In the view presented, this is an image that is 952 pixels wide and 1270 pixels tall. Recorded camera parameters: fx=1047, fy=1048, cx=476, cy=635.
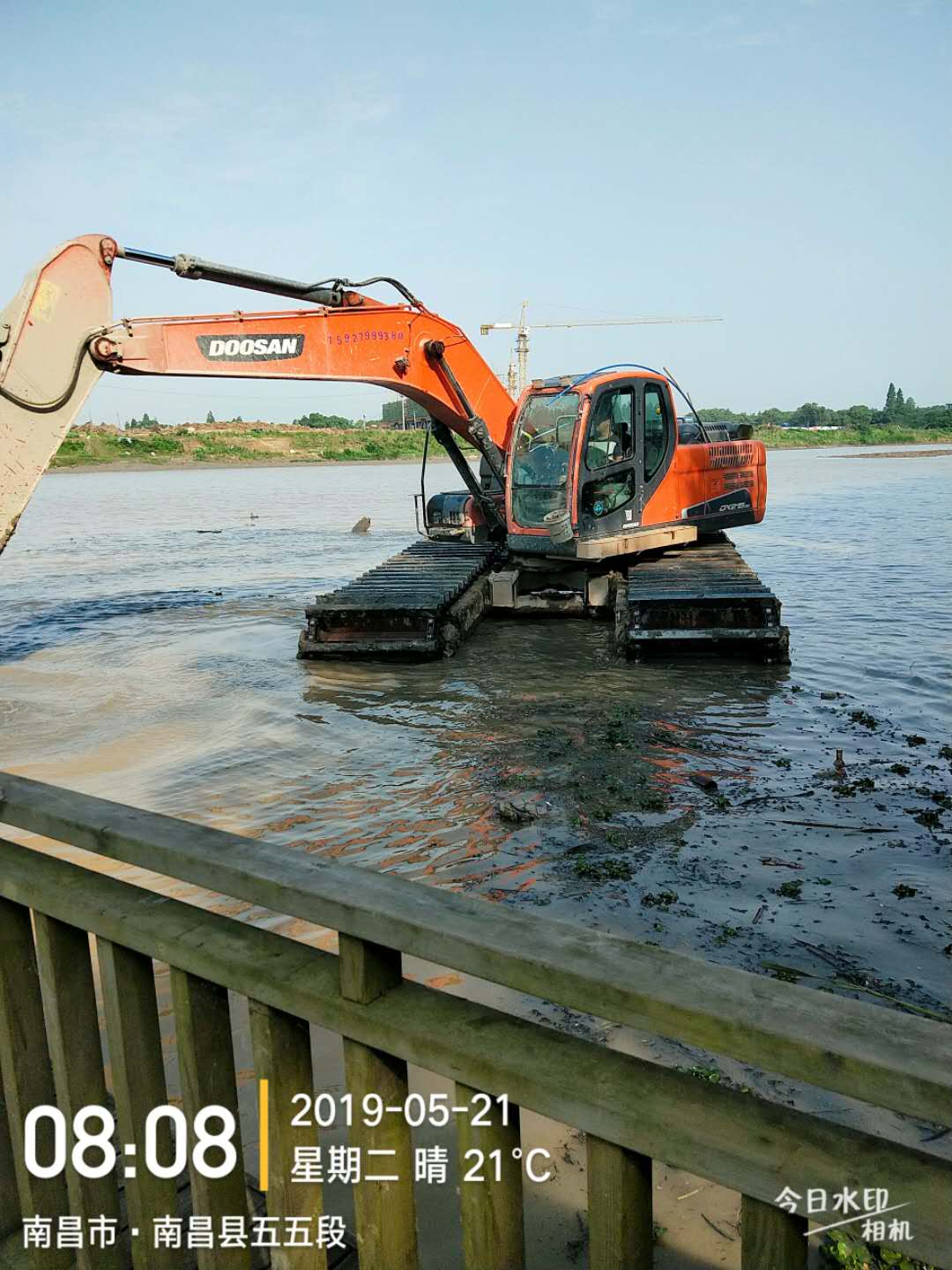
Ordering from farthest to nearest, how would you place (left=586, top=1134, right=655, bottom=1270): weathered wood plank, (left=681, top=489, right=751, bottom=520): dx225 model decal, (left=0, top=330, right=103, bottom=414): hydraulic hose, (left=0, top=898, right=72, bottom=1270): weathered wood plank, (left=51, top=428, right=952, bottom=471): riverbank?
(left=51, top=428, right=952, bottom=471): riverbank, (left=681, top=489, right=751, bottom=520): dx225 model decal, (left=0, top=330, right=103, bottom=414): hydraulic hose, (left=0, top=898, right=72, bottom=1270): weathered wood plank, (left=586, top=1134, right=655, bottom=1270): weathered wood plank

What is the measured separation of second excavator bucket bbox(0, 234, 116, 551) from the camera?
7945 millimetres

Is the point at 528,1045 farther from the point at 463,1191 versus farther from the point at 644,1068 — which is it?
the point at 463,1191

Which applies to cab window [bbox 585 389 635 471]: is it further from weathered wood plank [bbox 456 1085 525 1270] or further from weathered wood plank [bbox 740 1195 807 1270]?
weathered wood plank [bbox 740 1195 807 1270]

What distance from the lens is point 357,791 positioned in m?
7.00

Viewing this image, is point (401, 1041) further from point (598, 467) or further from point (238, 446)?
point (238, 446)

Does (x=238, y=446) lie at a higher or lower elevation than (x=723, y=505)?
higher

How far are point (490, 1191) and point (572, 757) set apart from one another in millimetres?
6108

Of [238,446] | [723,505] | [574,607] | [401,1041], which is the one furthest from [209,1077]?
[238,446]

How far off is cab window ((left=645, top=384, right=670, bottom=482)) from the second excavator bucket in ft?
20.2

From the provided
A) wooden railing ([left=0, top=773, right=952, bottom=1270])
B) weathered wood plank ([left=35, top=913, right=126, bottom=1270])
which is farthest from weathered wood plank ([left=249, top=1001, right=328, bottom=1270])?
weathered wood plank ([left=35, top=913, right=126, bottom=1270])

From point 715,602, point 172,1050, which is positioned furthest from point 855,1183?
point 715,602

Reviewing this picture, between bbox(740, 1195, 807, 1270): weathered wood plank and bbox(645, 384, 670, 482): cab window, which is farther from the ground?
bbox(645, 384, 670, 482): cab window

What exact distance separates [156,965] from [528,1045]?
344cm

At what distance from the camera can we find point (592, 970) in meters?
1.40
